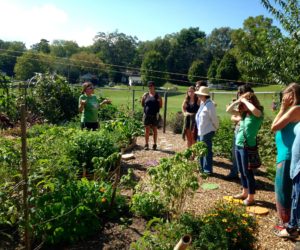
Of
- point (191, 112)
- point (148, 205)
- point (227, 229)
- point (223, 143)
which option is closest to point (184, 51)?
point (223, 143)

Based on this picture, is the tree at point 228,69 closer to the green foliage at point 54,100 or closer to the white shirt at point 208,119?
the green foliage at point 54,100

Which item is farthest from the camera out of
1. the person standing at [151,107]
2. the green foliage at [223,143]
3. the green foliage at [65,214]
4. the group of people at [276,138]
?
the person standing at [151,107]

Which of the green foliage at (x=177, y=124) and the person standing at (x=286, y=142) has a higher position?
the person standing at (x=286, y=142)

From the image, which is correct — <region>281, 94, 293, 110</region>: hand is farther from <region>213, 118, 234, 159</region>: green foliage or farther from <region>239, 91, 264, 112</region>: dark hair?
<region>213, 118, 234, 159</region>: green foliage

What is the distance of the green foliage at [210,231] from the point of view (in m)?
2.80

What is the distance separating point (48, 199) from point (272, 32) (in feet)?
16.5

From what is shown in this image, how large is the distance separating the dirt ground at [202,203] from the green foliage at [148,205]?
0.10 metres

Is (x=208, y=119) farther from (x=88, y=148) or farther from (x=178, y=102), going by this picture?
(x=178, y=102)

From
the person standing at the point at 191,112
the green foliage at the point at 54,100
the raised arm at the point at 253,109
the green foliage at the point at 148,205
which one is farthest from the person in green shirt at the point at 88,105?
the green foliage at the point at 54,100

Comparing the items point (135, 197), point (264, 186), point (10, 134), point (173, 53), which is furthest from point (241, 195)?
point (173, 53)

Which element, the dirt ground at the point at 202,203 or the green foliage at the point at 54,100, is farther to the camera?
the green foliage at the point at 54,100

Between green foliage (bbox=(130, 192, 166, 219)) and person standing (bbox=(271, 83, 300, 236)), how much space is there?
54.1 inches

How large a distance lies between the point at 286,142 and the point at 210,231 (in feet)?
4.61

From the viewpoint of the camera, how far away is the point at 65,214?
9.90ft
